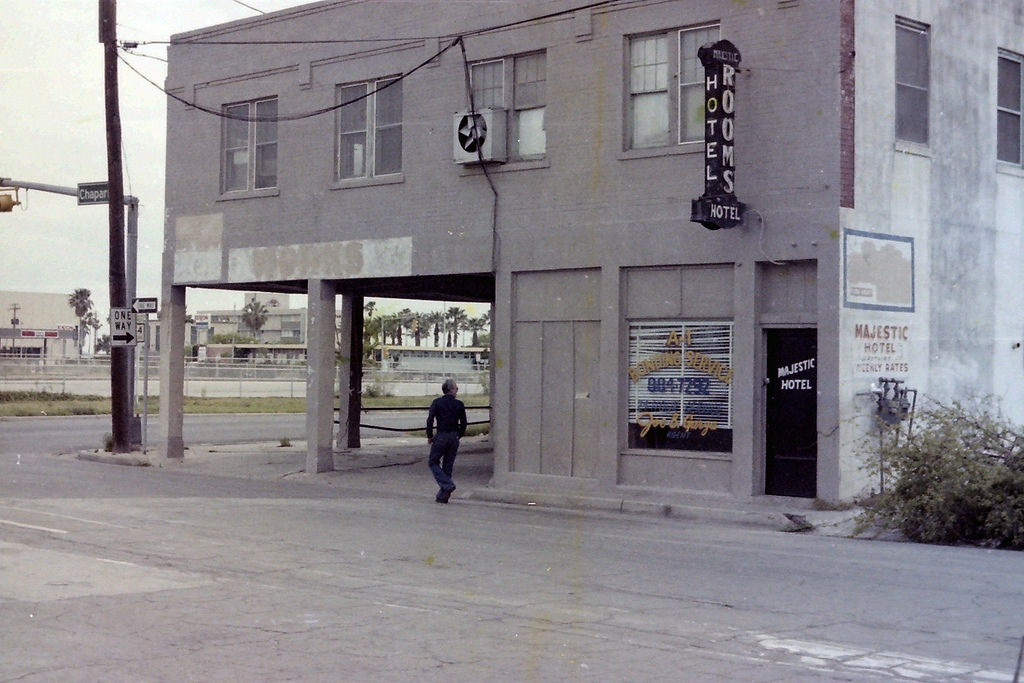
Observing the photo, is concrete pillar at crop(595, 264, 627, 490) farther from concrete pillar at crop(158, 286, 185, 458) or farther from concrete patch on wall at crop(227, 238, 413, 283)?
concrete pillar at crop(158, 286, 185, 458)

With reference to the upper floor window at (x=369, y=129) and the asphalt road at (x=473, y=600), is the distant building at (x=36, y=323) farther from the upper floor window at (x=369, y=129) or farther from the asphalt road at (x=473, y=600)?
the asphalt road at (x=473, y=600)

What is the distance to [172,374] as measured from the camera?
24.6 metres

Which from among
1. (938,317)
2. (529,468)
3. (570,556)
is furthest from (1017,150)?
(570,556)

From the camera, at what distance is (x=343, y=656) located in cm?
777

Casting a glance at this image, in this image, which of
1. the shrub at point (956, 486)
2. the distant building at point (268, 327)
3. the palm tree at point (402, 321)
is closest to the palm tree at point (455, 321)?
the palm tree at point (402, 321)

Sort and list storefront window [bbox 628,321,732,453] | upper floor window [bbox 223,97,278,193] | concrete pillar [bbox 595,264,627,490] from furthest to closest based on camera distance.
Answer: upper floor window [bbox 223,97,278,193], concrete pillar [bbox 595,264,627,490], storefront window [bbox 628,321,732,453]

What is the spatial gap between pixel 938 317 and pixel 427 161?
840cm

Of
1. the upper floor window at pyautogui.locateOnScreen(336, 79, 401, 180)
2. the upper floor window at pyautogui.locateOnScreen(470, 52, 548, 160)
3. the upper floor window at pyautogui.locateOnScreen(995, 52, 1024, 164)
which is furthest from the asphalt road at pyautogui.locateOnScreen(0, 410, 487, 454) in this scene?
the upper floor window at pyautogui.locateOnScreen(995, 52, 1024, 164)

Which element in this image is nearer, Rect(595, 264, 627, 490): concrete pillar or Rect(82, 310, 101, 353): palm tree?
Rect(595, 264, 627, 490): concrete pillar

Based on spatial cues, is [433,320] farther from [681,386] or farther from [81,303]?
[681,386]

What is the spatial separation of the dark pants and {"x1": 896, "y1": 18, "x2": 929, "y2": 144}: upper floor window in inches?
297

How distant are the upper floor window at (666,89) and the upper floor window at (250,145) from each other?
778cm

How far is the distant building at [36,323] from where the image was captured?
4136 inches

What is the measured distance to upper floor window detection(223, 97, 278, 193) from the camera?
2319 centimetres
